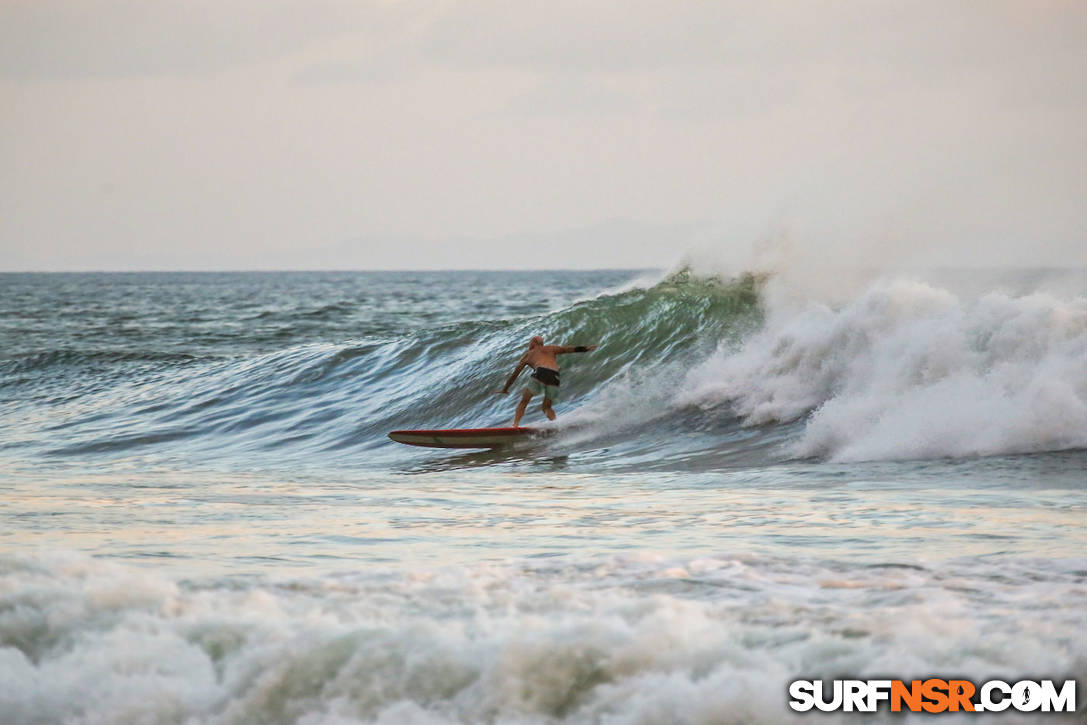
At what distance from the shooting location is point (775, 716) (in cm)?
500

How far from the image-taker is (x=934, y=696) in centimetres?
501

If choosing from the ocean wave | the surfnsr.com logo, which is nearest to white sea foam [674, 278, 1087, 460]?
the ocean wave

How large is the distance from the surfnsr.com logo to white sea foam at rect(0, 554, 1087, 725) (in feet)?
0.31

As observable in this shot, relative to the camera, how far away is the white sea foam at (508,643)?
5246mm

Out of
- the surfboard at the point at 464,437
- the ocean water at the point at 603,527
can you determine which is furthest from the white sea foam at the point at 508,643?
the surfboard at the point at 464,437

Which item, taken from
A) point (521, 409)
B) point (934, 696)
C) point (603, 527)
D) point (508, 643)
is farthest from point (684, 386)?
point (934, 696)

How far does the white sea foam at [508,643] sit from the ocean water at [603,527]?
0.06ft

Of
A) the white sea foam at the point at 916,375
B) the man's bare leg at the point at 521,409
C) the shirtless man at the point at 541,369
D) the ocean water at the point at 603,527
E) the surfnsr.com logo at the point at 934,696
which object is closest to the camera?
the surfnsr.com logo at the point at 934,696

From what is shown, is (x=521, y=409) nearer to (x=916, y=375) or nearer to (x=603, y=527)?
(x=916, y=375)

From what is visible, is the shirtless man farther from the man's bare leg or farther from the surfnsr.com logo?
the surfnsr.com logo

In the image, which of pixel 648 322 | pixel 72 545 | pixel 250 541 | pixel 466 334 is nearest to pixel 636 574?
pixel 250 541

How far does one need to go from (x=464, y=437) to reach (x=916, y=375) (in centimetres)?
515

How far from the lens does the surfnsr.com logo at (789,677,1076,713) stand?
4.92 meters

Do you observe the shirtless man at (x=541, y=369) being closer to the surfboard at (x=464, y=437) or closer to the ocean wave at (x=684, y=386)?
the surfboard at (x=464, y=437)
